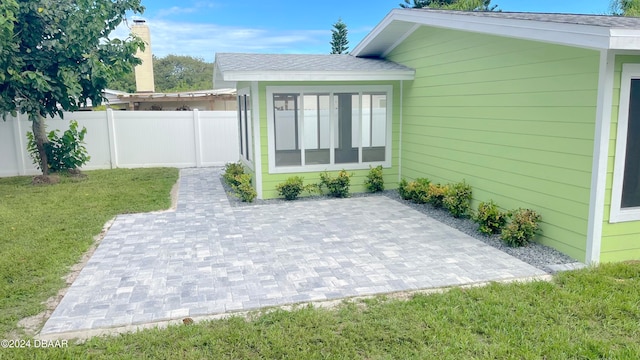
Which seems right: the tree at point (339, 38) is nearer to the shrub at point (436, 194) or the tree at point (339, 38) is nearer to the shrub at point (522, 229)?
the shrub at point (436, 194)

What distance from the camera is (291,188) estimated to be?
28.0 ft

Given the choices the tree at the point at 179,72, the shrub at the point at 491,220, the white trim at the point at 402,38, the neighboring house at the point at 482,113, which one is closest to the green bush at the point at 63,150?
the neighboring house at the point at 482,113

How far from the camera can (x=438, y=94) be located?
7.84 m

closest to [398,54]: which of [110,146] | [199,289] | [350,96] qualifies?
[350,96]

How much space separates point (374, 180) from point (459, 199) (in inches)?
95.7

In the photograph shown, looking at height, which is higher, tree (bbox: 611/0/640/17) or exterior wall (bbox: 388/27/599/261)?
tree (bbox: 611/0/640/17)

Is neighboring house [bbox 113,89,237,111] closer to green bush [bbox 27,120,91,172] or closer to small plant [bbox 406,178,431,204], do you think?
green bush [bbox 27,120,91,172]

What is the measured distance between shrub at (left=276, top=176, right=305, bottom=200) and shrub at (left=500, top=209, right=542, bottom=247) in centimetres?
412

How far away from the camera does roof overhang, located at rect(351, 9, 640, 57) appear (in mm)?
4223

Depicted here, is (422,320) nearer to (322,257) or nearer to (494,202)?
(322,257)

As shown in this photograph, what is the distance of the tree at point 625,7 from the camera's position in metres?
16.5

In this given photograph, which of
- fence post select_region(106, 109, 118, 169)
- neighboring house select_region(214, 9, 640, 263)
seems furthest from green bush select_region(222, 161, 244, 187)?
fence post select_region(106, 109, 118, 169)

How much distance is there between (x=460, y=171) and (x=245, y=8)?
90.9 ft

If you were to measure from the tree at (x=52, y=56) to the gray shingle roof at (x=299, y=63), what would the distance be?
9.38 feet
